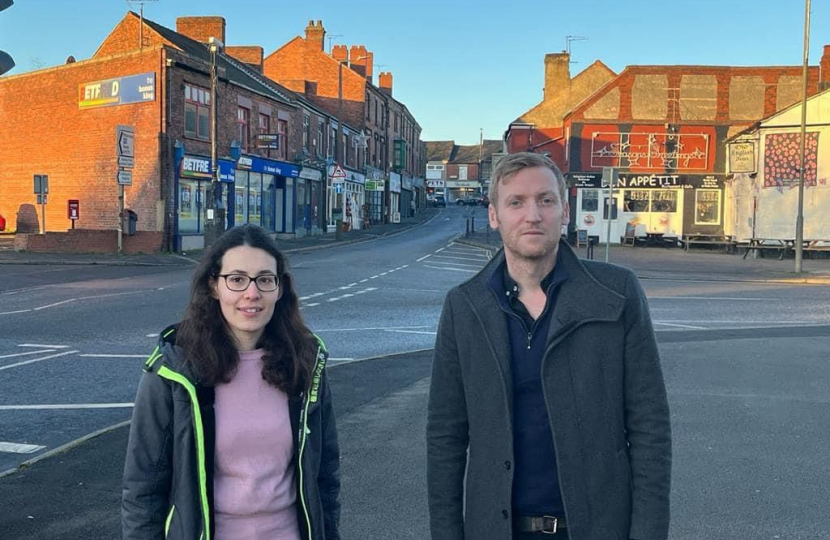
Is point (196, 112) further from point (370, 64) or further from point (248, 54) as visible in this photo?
point (370, 64)

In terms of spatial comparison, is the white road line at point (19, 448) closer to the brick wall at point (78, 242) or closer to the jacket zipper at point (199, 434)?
the jacket zipper at point (199, 434)

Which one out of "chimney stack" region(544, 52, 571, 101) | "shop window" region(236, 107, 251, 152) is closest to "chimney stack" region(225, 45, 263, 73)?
"shop window" region(236, 107, 251, 152)

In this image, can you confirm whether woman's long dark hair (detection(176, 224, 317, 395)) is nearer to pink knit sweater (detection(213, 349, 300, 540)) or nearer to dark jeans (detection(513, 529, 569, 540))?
pink knit sweater (detection(213, 349, 300, 540))

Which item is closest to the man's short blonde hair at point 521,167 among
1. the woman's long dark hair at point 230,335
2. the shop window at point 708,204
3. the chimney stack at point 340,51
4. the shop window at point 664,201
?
the woman's long dark hair at point 230,335

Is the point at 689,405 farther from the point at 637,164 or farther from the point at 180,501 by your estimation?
the point at 637,164

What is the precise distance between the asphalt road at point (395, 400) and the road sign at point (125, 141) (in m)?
9.66

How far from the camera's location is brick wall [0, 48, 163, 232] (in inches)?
1129

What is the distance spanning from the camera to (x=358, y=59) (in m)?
59.0

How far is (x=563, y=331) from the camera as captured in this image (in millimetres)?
2502

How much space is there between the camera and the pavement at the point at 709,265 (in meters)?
23.1

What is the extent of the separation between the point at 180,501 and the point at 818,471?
4826 mm

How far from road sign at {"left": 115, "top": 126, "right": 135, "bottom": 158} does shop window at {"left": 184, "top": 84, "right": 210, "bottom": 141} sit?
10.2 ft

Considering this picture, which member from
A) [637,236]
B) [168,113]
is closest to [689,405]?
[168,113]

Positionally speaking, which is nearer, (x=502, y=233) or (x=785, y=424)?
(x=502, y=233)
